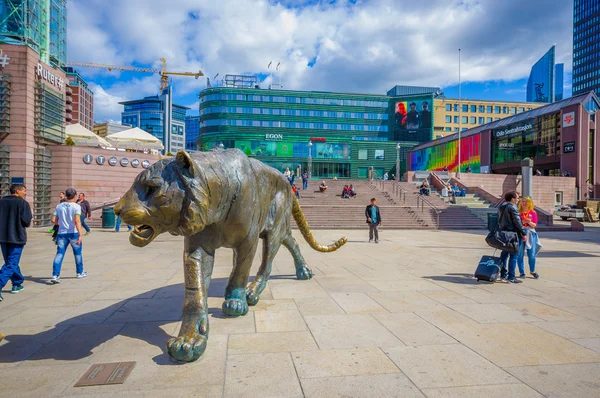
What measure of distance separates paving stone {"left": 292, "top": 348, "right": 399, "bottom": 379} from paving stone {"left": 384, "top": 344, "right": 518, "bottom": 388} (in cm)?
14

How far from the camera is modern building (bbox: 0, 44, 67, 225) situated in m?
17.9

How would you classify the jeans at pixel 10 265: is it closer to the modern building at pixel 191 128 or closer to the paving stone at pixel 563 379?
the paving stone at pixel 563 379

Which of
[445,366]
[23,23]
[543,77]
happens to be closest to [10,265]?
[445,366]

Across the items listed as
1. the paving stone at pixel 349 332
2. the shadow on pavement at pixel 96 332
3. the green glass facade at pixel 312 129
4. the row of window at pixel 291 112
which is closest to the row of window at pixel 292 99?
the green glass facade at pixel 312 129

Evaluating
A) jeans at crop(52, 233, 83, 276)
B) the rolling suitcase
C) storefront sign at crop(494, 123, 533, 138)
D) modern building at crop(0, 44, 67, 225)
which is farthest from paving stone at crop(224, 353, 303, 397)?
storefront sign at crop(494, 123, 533, 138)

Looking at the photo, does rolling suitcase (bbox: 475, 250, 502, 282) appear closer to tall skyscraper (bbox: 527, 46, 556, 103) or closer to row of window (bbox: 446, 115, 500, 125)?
row of window (bbox: 446, 115, 500, 125)

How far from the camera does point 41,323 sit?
4.59 metres

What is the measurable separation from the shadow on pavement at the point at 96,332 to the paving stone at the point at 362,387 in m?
1.36

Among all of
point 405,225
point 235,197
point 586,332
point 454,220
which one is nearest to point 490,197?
point 454,220

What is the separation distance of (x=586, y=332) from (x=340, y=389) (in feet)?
10.8

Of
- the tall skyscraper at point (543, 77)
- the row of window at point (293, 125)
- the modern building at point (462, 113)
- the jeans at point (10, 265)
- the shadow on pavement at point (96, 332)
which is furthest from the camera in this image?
the tall skyscraper at point (543, 77)

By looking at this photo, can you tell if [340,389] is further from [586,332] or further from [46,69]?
[46,69]

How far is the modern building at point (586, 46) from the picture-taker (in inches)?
4181

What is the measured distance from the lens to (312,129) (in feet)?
222
